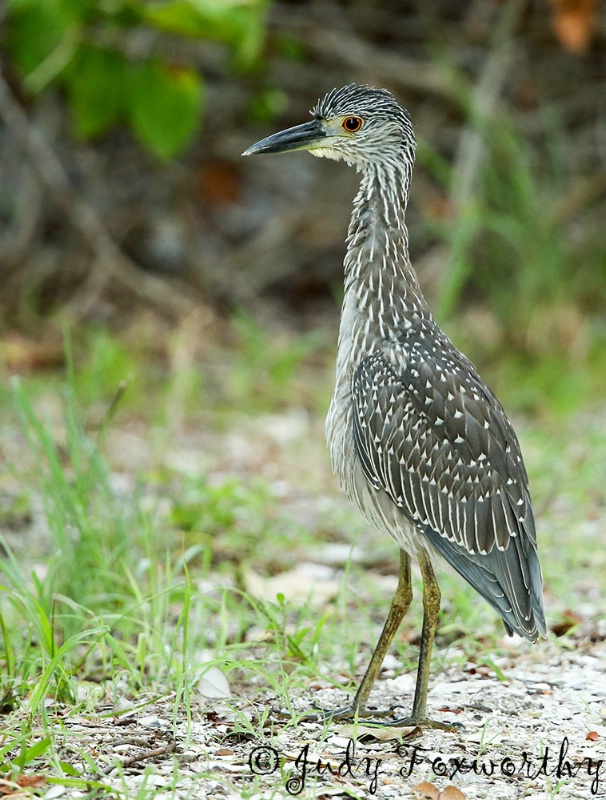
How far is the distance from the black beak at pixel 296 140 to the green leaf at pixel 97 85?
302cm

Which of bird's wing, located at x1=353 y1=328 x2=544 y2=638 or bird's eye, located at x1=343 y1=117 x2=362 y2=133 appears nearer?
bird's wing, located at x1=353 y1=328 x2=544 y2=638

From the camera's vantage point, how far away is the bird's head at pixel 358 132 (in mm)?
4031

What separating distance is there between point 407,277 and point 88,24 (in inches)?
142

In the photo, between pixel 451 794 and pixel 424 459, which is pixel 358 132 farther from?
pixel 451 794

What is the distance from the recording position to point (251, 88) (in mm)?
8648

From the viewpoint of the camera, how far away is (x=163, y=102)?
6.68 metres

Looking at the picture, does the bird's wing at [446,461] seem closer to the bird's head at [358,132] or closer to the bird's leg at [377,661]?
the bird's leg at [377,661]

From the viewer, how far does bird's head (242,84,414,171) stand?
403 centimetres

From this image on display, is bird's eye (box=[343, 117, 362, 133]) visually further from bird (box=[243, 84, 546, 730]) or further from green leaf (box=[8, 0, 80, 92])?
green leaf (box=[8, 0, 80, 92])

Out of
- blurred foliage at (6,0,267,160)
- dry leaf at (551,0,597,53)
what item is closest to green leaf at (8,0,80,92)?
blurred foliage at (6,0,267,160)

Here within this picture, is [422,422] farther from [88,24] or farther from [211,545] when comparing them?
[88,24]

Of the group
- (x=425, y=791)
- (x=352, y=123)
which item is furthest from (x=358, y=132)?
(x=425, y=791)

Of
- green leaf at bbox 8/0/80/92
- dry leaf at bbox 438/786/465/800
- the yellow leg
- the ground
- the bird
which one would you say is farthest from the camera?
green leaf at bbox 8/0/80/92

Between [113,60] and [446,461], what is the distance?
158 inches
